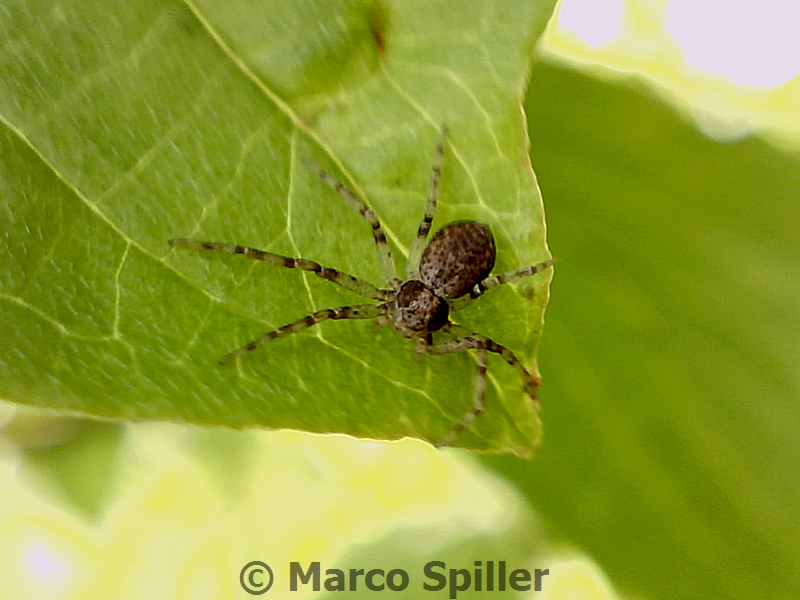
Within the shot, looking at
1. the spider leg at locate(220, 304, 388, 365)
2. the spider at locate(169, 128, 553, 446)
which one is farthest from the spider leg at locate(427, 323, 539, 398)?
the spider leg at locate(220, 304, 388, 365)

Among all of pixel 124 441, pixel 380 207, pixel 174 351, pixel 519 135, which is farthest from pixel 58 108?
pixel 124 441

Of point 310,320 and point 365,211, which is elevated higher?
point 365,211

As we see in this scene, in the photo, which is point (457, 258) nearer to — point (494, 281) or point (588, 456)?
point (494, 281)

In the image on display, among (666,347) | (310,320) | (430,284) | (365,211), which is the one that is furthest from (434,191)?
(666,347)

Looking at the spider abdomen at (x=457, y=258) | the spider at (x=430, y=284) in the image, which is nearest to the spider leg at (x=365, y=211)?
the spider at (x=430, y=284)

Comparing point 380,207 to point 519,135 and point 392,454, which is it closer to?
point 519,135

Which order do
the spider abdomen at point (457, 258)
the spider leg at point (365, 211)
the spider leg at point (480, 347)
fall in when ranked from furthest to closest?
the spider abdomen at point (457, 258), the spider leg at point (480, 347), the spider leg at point (365, 211)

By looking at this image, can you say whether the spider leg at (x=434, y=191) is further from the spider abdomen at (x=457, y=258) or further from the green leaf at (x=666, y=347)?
the green leaf at (x=666, y=347)

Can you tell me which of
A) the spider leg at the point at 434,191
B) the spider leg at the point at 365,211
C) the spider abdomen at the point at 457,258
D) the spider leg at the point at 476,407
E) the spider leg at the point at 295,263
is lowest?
the spider leg at the point at 476,407
